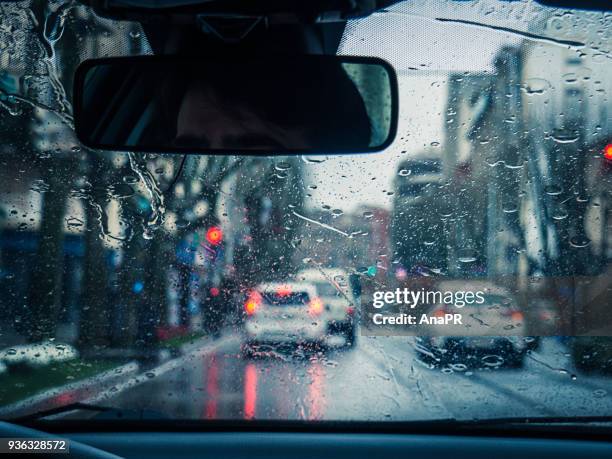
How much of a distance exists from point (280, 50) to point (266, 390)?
179 centimetres

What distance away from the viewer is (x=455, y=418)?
370 cm

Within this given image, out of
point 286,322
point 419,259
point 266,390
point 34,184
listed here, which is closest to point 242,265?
point 286,322

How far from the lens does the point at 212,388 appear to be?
399cm

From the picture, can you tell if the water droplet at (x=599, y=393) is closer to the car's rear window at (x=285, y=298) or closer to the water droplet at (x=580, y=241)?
the water droplet at (x=580, y=241)

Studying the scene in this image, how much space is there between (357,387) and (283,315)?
0.54 meters

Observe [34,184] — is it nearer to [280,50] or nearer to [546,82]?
[280,50]

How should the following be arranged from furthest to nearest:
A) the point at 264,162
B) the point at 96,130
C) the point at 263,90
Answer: the point at 264,162, the point at 96,130, the point at 263,90

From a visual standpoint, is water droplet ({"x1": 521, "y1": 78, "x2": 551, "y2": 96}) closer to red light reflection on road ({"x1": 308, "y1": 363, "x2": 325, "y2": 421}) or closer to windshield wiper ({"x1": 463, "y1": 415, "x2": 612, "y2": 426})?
windshield wiper ({"x1": 463, "y1": 415, "x2": 612, "y2": 426})

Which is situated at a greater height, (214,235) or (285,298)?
(214,235)

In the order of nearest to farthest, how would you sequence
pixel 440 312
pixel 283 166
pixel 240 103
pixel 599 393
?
pixel 240 103, pixel 599 393, pixel 440 312, pixel 283 166

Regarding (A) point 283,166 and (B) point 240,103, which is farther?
(A) point 283,166

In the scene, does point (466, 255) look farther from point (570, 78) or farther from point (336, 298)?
point (570, 78)

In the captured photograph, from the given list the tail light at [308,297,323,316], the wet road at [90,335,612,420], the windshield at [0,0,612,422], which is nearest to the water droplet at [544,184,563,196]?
the windshield at [0,0,612,422]

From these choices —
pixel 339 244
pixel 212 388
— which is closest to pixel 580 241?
pixel 339 244
